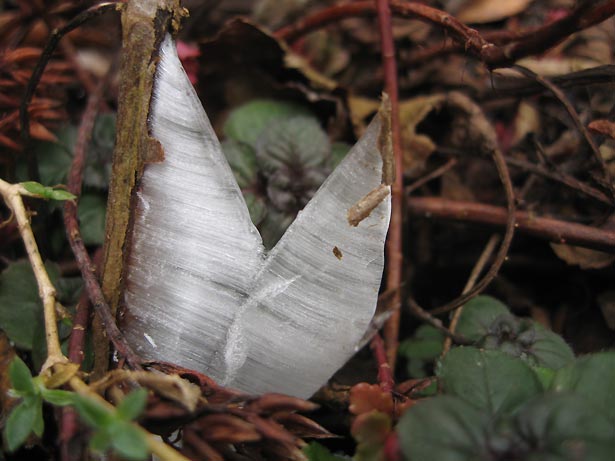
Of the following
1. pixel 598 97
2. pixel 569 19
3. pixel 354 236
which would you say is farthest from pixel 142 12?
pixel 598 97

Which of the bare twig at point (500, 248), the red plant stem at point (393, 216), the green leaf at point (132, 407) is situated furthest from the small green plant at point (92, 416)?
the bare twig at point (500, 248)

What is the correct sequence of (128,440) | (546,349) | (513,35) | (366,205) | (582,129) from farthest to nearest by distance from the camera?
(513,35), (582,129), (546,349), (366,205), (128,440)

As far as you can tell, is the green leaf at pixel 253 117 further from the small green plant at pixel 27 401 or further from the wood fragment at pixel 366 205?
the small green plant at pixel 27 401

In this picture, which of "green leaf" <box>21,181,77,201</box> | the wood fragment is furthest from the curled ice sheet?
"green leaf" <box>21,181,77,201</box>

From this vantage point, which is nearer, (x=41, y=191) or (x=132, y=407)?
(x=132, y=407)

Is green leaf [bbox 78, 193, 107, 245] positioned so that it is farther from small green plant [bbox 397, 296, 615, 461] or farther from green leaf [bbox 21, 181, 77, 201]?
small green plant [bbox 397, 296, 615, 461]

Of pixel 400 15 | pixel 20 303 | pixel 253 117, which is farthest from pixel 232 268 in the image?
pixel 400 15

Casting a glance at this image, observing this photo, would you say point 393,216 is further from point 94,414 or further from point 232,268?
point 94,414
